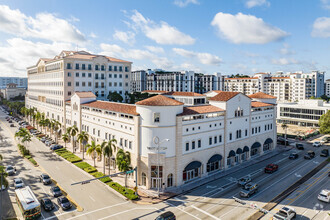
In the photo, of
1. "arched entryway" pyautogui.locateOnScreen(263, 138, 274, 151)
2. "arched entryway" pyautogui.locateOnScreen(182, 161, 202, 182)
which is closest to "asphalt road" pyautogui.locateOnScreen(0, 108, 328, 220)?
"arched entryway" pyautogui.locateOnScreen(182, 161, 202, 182)

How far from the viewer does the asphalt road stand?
36.5 metres

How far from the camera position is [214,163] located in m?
54.5

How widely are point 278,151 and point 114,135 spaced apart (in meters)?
52.2

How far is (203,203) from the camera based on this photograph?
131ft

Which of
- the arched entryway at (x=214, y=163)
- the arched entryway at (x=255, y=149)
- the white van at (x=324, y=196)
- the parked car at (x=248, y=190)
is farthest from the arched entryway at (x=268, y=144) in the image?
the parked car at (x=248, y=190)

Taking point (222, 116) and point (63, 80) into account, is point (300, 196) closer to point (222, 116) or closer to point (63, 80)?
point (222, 116)

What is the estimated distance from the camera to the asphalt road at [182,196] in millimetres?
36469

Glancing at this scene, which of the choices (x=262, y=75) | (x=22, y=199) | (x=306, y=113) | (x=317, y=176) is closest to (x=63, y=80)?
(x=22, y=199)

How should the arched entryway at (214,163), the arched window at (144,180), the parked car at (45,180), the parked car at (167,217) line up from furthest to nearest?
1. the arched entryway at (214,163)
2. the parked car at (45,180)
3. the arched window at (144,180)
4. the parked car at (167,217)

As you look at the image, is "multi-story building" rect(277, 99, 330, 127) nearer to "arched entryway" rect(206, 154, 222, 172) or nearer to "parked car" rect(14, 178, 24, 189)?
"arched entryway" rect(206, 154, 222, 172)

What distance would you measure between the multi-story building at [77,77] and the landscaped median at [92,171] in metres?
20.7

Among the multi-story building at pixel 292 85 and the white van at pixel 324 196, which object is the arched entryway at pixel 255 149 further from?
the multi-story building at pixel 292 85

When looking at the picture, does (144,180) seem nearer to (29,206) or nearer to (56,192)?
(56,192)

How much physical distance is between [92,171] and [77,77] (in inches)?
1889
